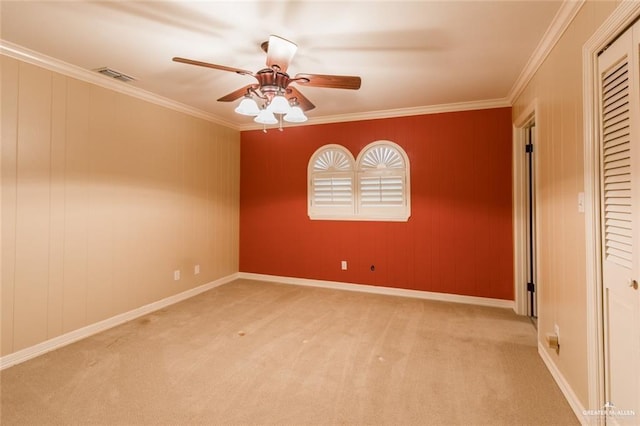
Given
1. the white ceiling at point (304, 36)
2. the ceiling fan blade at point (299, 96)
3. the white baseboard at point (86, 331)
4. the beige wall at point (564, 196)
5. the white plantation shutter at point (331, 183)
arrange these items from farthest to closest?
the white plantation shutter at point (331, 183)
the white baseboard at point (86, 331)
the ceiling fan blade at point (299, 96)
the white ceiling at point (304, 36)
the beige wall at point (564, 196)

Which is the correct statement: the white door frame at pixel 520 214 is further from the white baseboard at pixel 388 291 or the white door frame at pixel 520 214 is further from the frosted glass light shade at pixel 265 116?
the frosted glass light shade at pixel 265 116

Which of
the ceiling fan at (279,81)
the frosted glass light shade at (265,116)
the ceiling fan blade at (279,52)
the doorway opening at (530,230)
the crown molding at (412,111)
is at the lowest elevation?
the doorway opening at (530,230)

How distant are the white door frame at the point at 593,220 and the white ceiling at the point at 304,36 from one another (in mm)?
574

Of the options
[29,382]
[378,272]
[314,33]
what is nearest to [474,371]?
[378,272]

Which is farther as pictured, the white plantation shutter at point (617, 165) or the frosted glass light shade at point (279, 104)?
the frosted glass light shade at point (279, 104)

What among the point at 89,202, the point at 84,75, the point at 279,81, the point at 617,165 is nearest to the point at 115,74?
the point at 84,75

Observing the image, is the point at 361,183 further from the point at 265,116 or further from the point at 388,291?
the point at 265,116

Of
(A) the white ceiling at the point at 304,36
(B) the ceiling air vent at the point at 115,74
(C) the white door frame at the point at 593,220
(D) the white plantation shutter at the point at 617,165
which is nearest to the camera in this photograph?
(D) the white plantation shutter at the point at 617,165

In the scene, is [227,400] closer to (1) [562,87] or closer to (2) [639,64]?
(2) [639,64]

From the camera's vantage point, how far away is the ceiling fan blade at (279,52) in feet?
6.46

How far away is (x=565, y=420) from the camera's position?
181 centimetres

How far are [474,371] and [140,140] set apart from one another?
3.95 m

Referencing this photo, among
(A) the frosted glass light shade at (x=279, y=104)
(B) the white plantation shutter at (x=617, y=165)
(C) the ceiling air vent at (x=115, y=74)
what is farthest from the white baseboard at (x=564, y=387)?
(C) the ceiling air vent at (x=115, y=74)

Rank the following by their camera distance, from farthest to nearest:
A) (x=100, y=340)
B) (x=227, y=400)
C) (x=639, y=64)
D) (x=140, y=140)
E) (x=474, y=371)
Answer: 1. (x=140, y=140)
2. (x=100, y=340)
3. (x=474, y=371)
4. (x=227, y=400)
5. (x=639, y=64)
